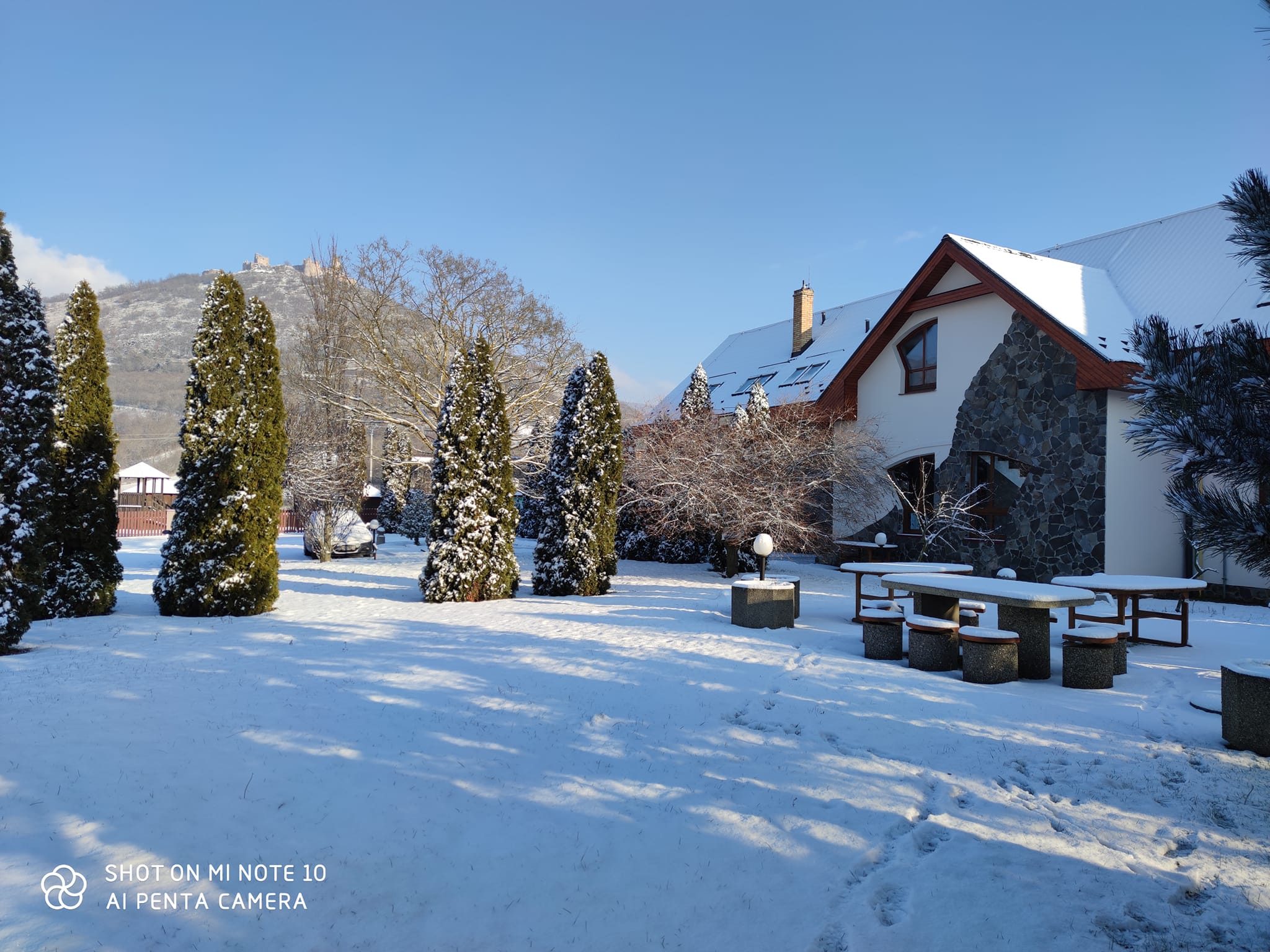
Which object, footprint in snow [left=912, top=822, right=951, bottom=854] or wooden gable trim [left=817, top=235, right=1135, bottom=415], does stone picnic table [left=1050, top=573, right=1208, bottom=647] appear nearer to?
wooden gable trim [left=817, top=235, right=1135, bottom=415]

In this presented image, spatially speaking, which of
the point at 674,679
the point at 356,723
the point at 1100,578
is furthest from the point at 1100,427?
the point at 356,723

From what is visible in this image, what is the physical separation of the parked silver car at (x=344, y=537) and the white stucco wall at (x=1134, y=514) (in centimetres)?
1921

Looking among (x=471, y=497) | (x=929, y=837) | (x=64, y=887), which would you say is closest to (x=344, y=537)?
(x=471, y=497)

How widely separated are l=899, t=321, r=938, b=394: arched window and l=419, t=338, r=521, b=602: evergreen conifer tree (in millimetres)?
10021

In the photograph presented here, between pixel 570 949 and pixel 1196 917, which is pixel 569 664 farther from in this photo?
pixel 1196 917

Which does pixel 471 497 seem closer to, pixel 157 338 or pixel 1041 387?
pixel 1041 387

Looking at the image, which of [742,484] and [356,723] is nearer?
[356,723]

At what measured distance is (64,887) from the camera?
325cm

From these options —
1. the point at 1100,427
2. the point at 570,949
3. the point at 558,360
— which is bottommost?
the point at 570,949

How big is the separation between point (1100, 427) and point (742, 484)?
668 cm

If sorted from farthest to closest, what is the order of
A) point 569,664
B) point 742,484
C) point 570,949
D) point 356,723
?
point 742,484
point 569,664
point 356,723
point 570,949

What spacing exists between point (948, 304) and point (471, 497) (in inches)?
449

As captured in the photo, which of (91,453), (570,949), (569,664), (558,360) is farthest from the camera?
(558,360)

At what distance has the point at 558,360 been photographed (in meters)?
22.4
